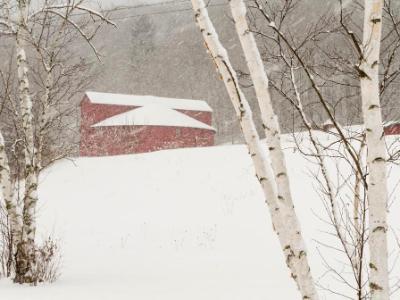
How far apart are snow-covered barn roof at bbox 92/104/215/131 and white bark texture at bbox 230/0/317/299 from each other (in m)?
36.1

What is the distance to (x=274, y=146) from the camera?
2.88 m

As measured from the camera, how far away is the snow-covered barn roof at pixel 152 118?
40.7 m

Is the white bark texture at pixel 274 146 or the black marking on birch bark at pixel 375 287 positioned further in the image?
the white bark texture at pixel 274 146

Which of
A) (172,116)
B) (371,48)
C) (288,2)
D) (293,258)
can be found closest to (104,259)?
(288,2)

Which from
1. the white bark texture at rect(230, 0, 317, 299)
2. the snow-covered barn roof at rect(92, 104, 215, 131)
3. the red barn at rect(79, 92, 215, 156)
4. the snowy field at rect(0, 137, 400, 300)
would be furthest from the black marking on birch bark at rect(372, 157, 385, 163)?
the snow-covered barn roof at rect(92, 104, 215, 131)

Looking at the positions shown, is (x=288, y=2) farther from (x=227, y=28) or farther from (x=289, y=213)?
(x=227, y=28)

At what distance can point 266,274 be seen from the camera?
26.0 ft

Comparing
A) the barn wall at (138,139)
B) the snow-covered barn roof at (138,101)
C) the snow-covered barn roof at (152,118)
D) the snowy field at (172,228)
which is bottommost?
the snowy field at (172,228)

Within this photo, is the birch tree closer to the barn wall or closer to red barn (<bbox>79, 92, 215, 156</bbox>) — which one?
the barn wall

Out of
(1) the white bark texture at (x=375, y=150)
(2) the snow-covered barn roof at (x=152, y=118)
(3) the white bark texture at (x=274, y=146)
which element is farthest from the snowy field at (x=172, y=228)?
(2) the snow-covered barn roof at (x=152, y=118)

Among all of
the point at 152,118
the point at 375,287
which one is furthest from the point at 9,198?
the point at 152,118

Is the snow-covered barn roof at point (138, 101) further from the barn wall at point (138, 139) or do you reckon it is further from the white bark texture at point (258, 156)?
the white bark texture at point (258, 156)

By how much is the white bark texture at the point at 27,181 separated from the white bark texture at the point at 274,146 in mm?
5761

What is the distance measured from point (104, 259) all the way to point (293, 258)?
28.5 feet
